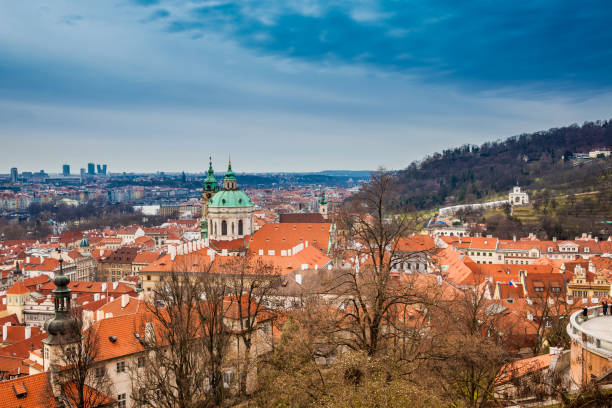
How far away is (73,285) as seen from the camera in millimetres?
62250

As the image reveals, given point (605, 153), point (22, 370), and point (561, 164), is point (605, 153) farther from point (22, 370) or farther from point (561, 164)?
point (22, 370)

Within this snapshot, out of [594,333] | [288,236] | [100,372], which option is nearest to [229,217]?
[288,236]

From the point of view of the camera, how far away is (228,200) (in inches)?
2977

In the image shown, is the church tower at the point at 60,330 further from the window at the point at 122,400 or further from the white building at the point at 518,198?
the white building at the point at 518,198

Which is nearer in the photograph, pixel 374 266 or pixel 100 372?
pixel 374 266

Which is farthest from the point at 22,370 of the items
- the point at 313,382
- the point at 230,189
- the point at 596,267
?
the point at 596,267

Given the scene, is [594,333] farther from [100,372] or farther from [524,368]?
[100,372]

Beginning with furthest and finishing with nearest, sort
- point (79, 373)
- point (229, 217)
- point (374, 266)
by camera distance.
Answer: point (229, 217) < point (374, 266) < point (79, 373)

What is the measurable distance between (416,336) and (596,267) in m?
44.7

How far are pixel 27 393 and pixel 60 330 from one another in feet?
9.39

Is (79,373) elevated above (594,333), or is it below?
below

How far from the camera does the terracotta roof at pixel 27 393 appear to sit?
2164 cm

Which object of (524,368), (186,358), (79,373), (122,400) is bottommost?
(122,400)

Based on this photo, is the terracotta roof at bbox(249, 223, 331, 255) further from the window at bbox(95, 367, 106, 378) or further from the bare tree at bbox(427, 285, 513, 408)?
the bare tree at bbox(427, 285, 513, 408)
